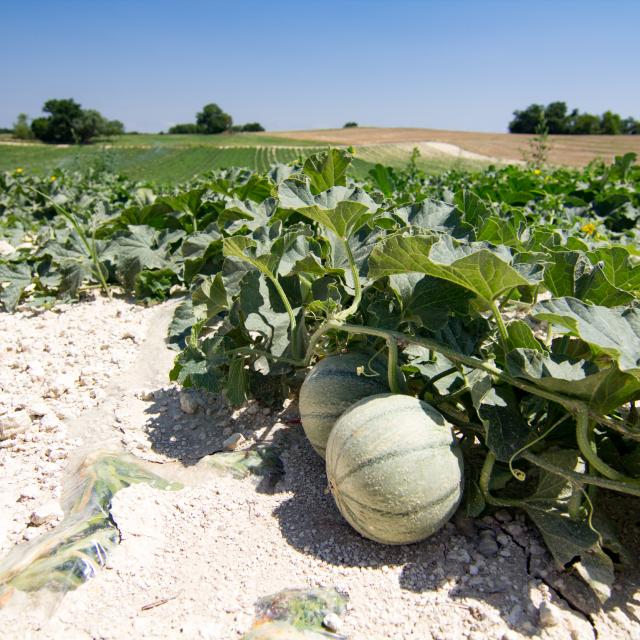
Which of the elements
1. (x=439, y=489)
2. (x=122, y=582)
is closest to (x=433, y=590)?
(x=439, y=489)

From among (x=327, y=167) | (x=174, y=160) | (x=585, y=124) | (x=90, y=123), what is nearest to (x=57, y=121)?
(x=90, y=123)

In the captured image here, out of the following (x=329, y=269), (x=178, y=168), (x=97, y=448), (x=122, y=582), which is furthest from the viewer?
(x=178, y=168)

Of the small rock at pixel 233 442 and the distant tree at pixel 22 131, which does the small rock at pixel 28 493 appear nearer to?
the small rock at pixel 233 442

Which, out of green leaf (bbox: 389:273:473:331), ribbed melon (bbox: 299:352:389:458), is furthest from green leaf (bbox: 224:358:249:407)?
green leaf (bbox: 389:273:473:331)

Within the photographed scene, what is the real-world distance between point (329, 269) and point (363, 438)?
0.64 m

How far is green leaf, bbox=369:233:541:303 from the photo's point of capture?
1425 millimetres

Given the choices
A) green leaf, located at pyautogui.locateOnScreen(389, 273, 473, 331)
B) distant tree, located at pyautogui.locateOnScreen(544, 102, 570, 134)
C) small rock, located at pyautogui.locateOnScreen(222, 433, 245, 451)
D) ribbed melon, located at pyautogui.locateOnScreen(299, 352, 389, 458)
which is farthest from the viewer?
distant tree, located at pyautogui.locateOnScreen(544, 102, 570, 134)

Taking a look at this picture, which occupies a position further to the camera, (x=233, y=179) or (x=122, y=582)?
(x=233, y=179)

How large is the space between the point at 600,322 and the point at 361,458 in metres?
0.69

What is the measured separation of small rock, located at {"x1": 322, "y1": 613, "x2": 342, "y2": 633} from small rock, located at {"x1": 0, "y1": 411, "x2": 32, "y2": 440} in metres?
1.73

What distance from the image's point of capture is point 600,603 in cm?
146

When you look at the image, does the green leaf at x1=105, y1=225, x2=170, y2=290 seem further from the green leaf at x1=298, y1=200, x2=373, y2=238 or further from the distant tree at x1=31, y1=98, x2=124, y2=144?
the distant tree at x1=31, y1=98, x2=124, y2=144

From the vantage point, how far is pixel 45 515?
2.01 meters

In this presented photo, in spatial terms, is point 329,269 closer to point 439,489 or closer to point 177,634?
point 439,489
